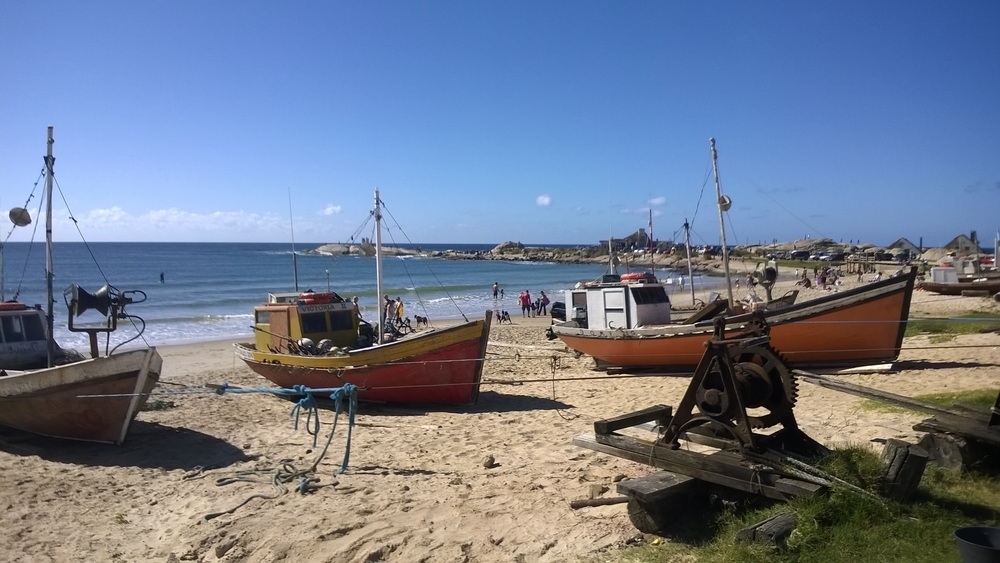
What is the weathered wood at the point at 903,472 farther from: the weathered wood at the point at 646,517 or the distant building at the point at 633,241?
the distant building at the point at 633,241

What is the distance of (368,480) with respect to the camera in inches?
307

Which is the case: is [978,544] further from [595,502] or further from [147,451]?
[147,451]

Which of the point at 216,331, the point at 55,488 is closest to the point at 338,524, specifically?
the point at 55,488

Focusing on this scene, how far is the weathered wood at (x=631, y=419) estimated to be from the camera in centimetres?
600

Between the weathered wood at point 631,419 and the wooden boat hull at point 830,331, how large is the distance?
6066mm

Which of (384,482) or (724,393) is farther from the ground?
(724,393)

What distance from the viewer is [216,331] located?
30.6 meters

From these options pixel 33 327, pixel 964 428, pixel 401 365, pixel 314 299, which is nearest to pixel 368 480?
pixel 401 365

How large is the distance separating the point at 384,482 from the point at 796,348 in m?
9.62

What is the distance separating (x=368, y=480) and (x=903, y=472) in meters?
5.45

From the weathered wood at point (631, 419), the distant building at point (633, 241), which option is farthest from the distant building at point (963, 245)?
the weathered wood at point (631, 419)

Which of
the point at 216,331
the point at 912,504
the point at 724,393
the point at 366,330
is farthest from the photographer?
the point at 216,331

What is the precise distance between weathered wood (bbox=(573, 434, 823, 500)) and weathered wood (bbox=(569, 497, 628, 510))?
0.44m

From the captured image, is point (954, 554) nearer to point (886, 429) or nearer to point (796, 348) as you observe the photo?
point (886, 429)
